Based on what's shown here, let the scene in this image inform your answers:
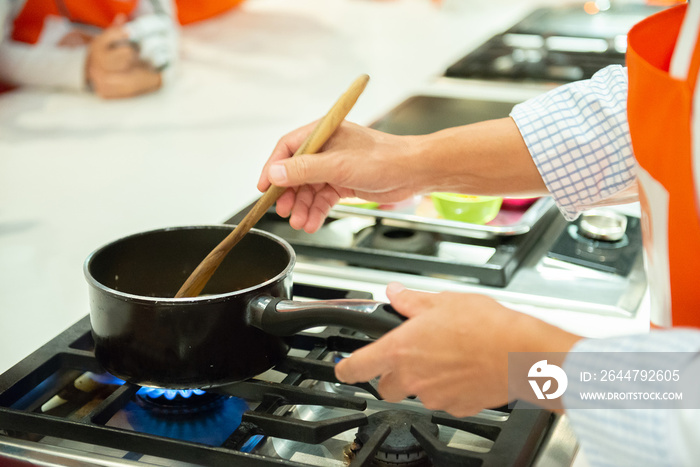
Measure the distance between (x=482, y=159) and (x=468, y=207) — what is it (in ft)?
0.46

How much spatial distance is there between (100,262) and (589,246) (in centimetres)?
57

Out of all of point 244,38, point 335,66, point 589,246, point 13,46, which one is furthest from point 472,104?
point 13,46

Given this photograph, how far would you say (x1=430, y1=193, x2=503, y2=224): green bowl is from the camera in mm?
1029

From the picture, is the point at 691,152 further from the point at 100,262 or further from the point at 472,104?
the point at 472,104

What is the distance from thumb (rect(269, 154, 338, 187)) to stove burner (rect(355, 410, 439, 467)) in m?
0.24

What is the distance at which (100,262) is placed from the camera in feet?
2.39

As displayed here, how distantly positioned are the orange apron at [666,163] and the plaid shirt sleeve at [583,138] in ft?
0.30

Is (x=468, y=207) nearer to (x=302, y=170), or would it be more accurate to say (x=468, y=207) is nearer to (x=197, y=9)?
(x=302, y=170)

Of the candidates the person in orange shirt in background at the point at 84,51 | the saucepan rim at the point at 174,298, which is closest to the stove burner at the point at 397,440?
the saucepan rim at the point at 174,298

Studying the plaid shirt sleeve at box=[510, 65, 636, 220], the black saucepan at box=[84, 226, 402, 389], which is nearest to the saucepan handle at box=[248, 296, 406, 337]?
the black saucepan at box=[84, 226, 402, 389]

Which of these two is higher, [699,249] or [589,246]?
[699,249]

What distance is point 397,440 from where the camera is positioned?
64cm

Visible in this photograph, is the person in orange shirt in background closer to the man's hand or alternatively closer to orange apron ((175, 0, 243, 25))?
orange apron ((175, 0, 243, 25))

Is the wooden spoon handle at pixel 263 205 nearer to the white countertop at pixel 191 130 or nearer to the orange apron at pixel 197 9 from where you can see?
the white countertop at pixel 191 130
